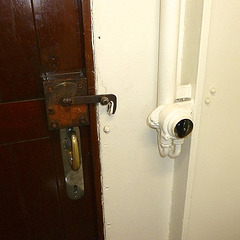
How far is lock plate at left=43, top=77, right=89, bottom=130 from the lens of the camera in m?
0.67

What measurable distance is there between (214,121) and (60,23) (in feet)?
1.79

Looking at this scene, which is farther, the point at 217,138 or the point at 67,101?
the point at 217,138

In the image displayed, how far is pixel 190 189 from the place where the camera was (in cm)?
85

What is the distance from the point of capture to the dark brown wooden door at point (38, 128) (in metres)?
0.63

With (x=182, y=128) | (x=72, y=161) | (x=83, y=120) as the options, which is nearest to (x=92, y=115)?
(x=83, y=120)

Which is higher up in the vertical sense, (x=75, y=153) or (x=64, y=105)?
(x=64, y=105)

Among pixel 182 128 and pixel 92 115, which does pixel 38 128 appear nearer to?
pixel 92 115

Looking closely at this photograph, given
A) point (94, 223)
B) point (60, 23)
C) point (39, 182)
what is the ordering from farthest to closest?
point (94, 223)
point (39, 182)
point (60, 23)

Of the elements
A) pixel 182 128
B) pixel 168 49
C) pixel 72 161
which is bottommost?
pixel 72 161

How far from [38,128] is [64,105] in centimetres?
11

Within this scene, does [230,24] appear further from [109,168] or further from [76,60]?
[109,168]

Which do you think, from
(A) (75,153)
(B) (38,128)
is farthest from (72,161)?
(B) (38,128)

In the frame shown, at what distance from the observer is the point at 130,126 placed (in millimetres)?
782

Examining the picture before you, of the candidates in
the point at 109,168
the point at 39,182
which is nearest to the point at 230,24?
the point at 109,168
